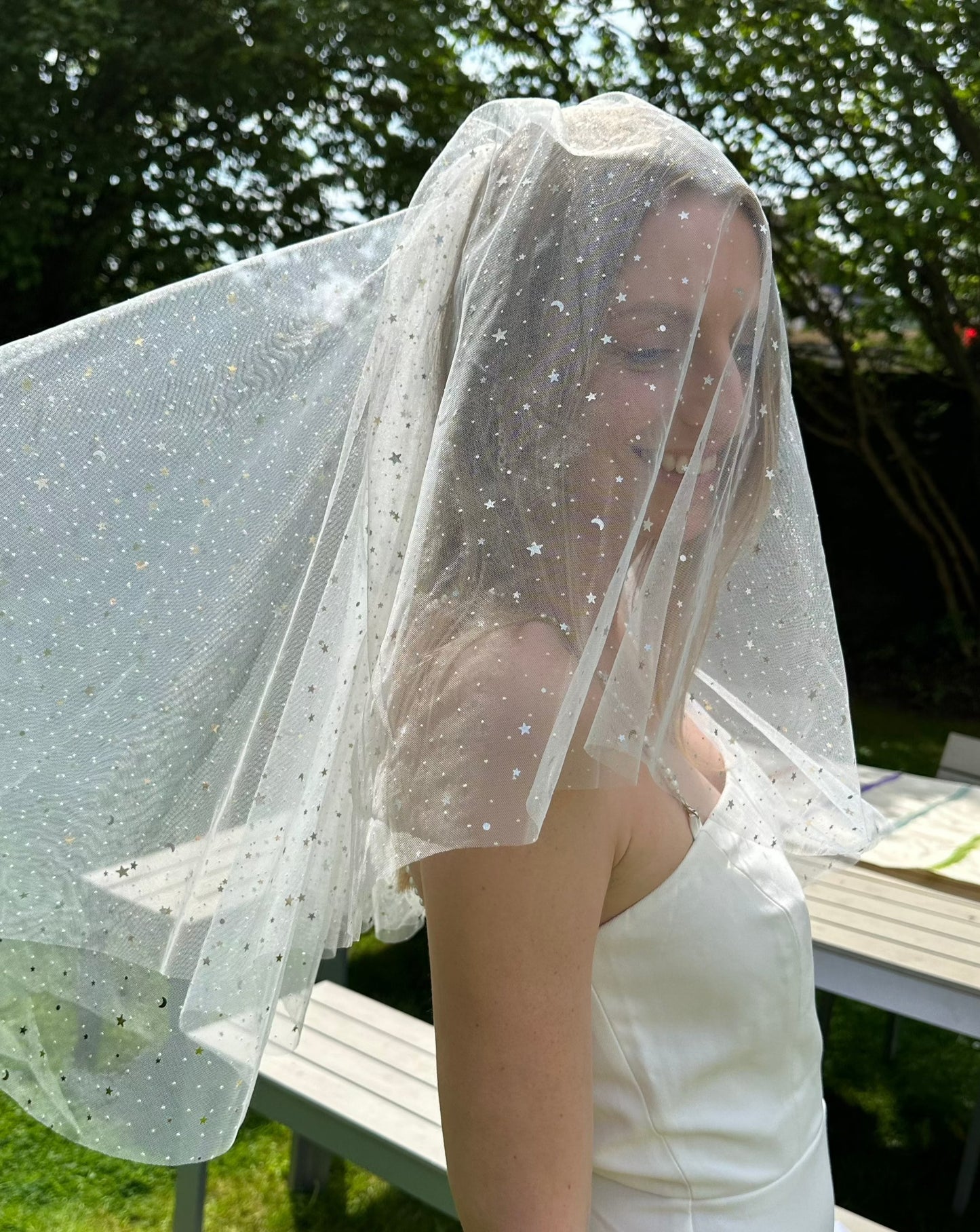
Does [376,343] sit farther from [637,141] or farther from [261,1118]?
[261,1118]

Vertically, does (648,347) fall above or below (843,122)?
below

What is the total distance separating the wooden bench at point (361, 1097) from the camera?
2.38 metres

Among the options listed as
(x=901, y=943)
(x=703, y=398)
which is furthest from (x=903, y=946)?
(x=703, y=398)

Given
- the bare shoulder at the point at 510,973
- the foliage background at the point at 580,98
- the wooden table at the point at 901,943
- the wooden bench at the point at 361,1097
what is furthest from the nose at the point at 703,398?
the foliage background at the point at 580,98

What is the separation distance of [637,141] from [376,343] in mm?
400

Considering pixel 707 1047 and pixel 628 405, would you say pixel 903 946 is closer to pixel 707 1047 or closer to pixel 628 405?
pixel 707 1047

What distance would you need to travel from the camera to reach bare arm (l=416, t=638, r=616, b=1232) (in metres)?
1.11

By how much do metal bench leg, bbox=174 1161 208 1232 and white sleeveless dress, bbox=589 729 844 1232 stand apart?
1.61 m

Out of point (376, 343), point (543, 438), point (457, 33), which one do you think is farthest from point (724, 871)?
point (457, 33)

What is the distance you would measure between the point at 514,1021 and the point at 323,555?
608 millimetres

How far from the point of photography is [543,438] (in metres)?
1.21

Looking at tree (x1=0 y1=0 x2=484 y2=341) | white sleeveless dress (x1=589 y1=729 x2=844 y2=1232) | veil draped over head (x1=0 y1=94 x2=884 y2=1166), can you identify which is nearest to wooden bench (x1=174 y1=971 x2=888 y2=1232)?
white sleeveless dress (x1=589 y1=729 x2=844 y2=1232)

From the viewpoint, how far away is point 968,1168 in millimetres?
3459

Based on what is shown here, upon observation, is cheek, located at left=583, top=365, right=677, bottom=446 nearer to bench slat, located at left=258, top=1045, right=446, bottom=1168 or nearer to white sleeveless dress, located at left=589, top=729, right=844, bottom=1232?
white sleeveless dress, located at left=589, top=729, right=844, bottom=1232
